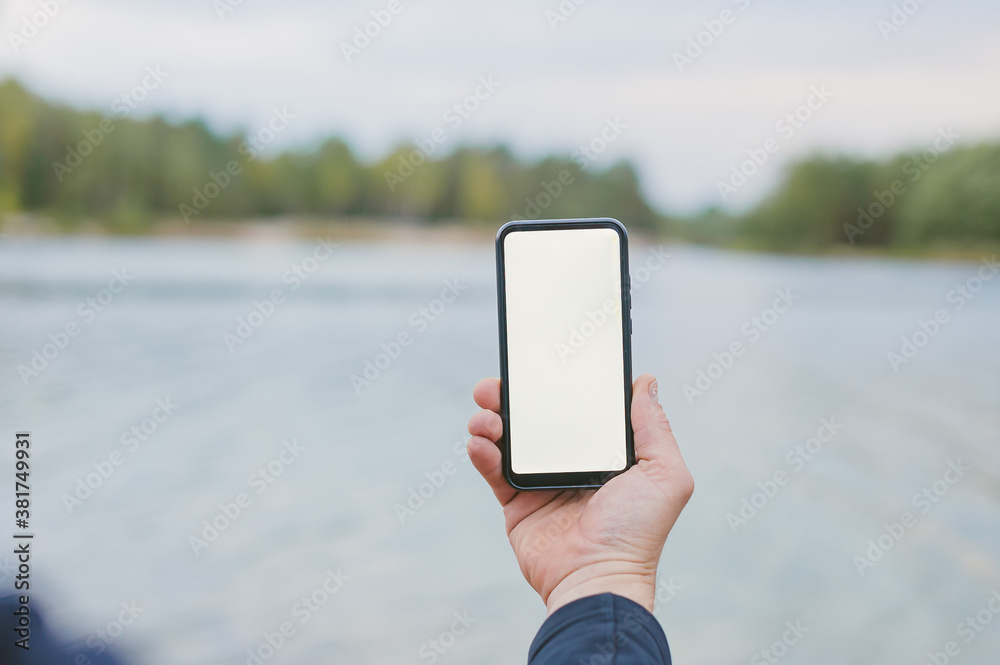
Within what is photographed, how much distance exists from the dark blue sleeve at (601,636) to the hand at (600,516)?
124 mm

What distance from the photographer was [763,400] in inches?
208

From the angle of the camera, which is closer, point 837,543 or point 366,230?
point 837,543

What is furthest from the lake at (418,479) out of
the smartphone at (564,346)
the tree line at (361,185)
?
the smartphone at (564,346)

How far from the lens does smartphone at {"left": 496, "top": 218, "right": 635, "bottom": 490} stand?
94cm

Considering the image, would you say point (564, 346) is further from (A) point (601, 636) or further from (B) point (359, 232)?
(B) point (359, 232)

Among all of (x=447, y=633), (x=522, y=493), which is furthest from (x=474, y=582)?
(x=522, y=493)

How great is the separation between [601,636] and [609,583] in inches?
7.8

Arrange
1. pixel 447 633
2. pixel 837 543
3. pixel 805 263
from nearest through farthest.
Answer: pixel 447 633 → pixel 837 543 → pixel 805 263

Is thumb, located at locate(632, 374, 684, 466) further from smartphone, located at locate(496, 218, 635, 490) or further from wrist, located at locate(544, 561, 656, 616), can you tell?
wrist, located at locate(544, 561, 656, 616)

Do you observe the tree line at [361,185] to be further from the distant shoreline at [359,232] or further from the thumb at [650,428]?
the thumb at [650,428]

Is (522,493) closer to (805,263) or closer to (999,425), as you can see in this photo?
(999,425)

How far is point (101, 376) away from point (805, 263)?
21.1 feet

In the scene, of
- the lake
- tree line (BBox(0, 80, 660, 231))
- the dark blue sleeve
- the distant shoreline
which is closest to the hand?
the dark blue sleeve

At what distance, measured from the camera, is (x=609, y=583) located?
0.74 m
